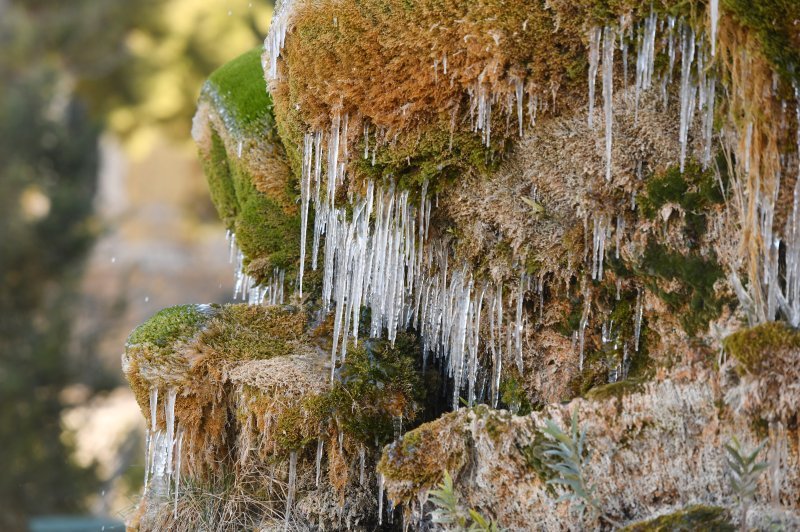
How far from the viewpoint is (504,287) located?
399 centimetres

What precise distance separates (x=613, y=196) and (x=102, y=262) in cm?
2137

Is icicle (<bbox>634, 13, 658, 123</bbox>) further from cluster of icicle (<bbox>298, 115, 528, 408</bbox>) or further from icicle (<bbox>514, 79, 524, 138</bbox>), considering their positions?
cluster of icicle (<bbox>298, 115, 528, 408</bbox>)

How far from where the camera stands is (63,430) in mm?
13195

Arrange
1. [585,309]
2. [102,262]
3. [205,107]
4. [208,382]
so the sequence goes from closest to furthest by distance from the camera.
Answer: [585,309] → [208,382] → [205,107] → [102,262]

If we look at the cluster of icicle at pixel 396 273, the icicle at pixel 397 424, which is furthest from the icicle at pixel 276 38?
the icicle at pixel 397 424

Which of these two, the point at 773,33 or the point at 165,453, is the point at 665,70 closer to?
the point at 773,33

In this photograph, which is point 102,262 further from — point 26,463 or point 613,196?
point 613,196

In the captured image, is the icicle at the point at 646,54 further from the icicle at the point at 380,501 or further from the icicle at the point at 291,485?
the icicle at the point at 291,485

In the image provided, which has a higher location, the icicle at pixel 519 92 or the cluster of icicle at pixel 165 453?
the icicle at pixel 519 92

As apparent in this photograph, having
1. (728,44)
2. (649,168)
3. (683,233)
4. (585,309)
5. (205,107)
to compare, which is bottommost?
(585,309)

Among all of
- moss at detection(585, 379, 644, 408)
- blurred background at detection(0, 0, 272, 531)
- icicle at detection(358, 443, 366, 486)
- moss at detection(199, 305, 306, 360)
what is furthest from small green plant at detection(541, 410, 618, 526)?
blurred background at detection(0, 0, 272, 531)

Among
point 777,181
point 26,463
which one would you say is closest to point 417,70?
point 777,181

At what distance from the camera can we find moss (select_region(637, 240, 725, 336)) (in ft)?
10.6

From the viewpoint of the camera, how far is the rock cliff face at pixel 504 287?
2.89m
